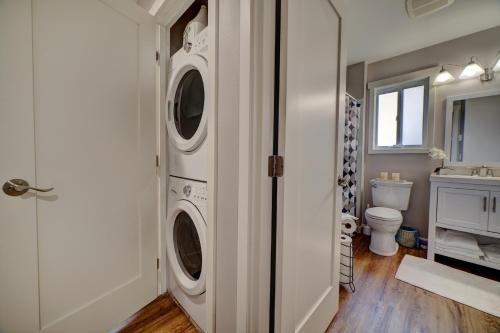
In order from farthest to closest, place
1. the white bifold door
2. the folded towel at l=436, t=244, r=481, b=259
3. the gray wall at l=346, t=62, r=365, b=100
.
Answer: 1. the gray wall at l=346, t=62, r=365, b=100
2. the folded towel at l=436, t=244, r=481, b=259
3. the white bifold door

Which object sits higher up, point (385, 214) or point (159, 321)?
point (385, 214)

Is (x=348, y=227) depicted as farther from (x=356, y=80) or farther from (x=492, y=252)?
(x=356, y=80)

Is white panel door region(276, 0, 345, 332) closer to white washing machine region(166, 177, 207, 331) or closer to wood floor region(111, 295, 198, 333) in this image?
white washing machine region(166, 177, 207, 331)

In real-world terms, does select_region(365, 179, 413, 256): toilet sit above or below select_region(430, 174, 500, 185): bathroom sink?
below

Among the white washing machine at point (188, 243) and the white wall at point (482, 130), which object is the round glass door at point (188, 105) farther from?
the white wall at point (482, 130)

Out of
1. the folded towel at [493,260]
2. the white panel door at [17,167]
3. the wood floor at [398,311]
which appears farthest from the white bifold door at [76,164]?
the folded towel at [493,260]

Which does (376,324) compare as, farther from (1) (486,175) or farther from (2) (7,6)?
(2) (7,6)

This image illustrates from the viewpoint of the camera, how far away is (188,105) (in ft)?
4.14

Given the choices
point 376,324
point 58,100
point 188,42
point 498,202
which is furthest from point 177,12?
point 498,202

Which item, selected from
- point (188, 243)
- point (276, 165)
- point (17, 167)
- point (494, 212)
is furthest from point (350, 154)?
point (17, 167)

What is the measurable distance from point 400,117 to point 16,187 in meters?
3.42

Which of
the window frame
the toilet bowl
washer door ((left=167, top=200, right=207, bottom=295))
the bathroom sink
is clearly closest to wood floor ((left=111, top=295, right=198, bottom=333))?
washer door ((left=167, top=200, right=207, bottom=295))

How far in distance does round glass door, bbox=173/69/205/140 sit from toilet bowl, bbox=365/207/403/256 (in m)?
1.99

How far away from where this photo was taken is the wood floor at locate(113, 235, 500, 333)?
1.15 metres
